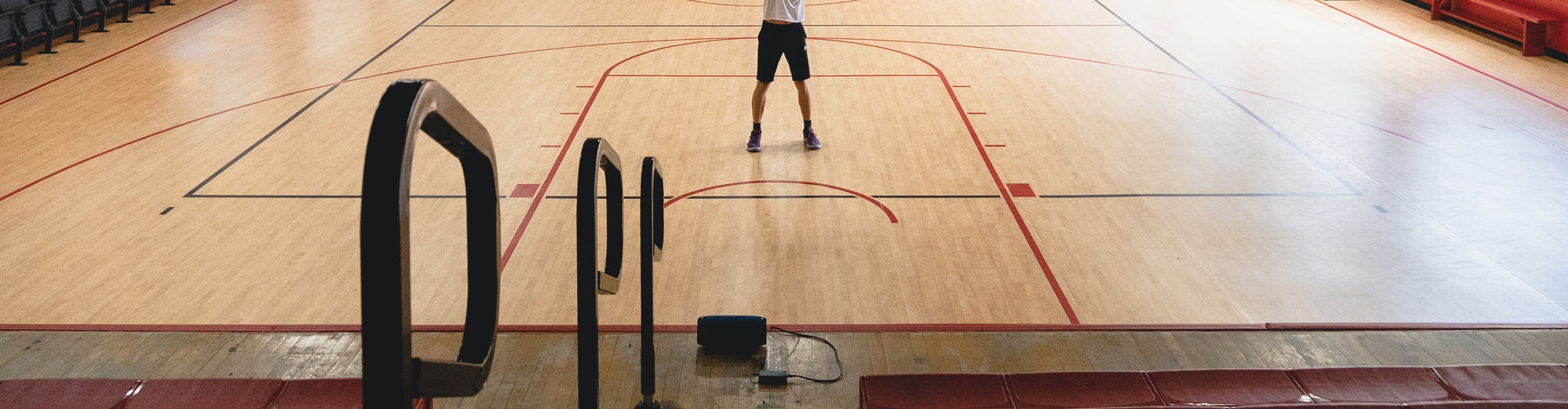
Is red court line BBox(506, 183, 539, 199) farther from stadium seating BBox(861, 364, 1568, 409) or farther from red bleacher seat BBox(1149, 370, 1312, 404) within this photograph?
red bleacher seat BBox(1149, 370, 1312, 404)

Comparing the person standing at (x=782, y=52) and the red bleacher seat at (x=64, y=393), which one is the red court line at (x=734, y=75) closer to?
the person standing at (x=782, y=52)

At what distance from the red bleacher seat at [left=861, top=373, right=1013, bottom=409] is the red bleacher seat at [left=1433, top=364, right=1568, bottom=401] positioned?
4.34ft

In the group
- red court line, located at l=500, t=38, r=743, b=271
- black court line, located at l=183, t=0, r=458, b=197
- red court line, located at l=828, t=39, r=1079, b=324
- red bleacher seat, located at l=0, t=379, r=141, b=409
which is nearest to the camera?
red bleacher seat, located at l=0, t=379, r=141, b=409

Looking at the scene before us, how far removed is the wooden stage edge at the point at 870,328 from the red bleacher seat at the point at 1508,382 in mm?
1013

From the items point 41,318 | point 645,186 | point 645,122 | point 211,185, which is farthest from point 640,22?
point 645,186

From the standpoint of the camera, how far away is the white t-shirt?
597 centimetres

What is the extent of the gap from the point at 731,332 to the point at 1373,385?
6.80 feet

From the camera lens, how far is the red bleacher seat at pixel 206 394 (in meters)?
2.91

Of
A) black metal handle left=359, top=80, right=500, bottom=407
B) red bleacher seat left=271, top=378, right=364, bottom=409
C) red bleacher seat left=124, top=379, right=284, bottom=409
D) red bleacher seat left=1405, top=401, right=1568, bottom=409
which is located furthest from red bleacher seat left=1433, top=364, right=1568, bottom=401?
red bleacher seat left=124, top=379, right=284, bottom=409

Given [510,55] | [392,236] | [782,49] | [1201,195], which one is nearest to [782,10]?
[782,49]

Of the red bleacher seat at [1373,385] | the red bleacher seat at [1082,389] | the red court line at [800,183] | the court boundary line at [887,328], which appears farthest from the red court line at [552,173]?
the red bleacher seat at [1373,385]

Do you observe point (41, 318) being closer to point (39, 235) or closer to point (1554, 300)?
point (39, 235)

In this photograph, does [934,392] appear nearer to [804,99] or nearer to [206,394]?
[206,394]

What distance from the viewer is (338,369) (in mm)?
3752
